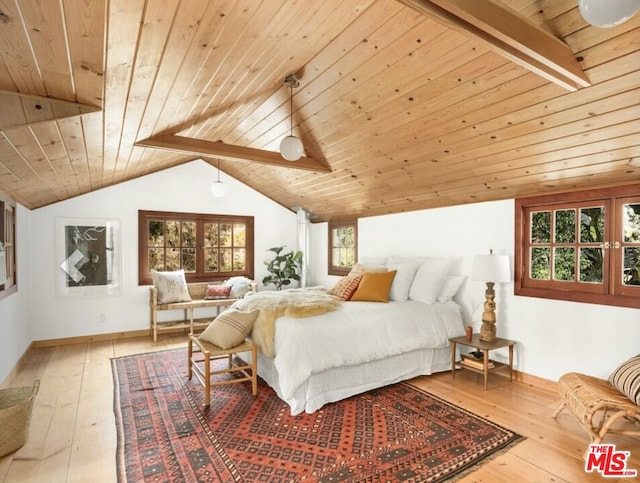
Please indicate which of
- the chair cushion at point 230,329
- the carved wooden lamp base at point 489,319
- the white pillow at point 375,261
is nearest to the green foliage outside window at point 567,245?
the carved wooden lamp base at point 489,319

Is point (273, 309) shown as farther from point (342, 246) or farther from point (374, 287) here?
point (342, 246)

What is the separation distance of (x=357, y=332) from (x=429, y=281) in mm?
1177

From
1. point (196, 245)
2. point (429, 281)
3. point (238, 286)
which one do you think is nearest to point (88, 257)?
point (196, 245)

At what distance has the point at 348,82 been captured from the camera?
2.79 metres

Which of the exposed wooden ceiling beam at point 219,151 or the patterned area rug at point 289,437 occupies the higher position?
the exposed wooden ceiling beam at point 219,151

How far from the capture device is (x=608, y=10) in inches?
43.8

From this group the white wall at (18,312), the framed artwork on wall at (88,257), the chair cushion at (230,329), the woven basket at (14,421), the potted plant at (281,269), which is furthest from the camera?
the potted plant at (281,269)

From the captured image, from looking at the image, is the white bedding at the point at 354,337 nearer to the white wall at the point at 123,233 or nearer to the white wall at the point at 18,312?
the white wall at the point at 18,312

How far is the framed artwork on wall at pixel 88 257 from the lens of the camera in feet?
16.1

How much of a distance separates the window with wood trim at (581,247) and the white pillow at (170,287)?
4.27 meters

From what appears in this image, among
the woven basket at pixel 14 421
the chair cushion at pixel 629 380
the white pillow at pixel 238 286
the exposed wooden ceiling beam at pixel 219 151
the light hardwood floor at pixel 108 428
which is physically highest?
the exposed wooden ceiling beam at pixel 219 151

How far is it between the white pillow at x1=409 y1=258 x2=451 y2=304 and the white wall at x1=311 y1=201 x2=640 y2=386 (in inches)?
11.1

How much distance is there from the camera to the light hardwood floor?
7.01ft

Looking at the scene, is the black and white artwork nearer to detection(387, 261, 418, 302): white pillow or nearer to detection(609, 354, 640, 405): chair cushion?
detection(387, 261, 418, 302): white pillow
